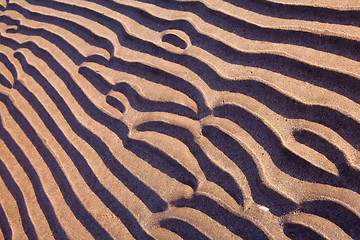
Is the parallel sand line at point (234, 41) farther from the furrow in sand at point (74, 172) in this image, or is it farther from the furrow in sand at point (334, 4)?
the furrow in sand at point (74, 172)

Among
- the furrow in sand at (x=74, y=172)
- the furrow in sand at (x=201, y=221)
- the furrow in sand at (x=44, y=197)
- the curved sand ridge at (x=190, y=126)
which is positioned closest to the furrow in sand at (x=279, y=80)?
the curved sand ridge at (x=190, y=126)

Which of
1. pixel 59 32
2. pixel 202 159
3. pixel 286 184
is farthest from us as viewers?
pixel 59 32

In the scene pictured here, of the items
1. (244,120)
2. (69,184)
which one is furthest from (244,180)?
(69,184)

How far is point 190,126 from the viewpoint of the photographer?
3.13 meters

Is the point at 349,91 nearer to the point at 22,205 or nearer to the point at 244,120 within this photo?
the point at 244,120

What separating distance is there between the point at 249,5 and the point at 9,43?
3.89 m

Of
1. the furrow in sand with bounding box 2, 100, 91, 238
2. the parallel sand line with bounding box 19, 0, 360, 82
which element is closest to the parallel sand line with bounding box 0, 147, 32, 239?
the furrow in sand with bounding box 2, 100, 91, 238

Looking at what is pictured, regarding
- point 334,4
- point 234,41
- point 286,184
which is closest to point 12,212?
point 286,184

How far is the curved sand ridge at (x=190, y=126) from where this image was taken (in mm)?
2557

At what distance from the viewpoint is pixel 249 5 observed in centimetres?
347

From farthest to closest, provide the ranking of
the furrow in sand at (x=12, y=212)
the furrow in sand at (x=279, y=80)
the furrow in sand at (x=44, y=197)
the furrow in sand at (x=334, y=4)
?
the furrow in sand at (x=12, y=212) < the furrow in sand at (x=44, y=197) < the furrow in sand at (x=334, y=4) < the furrow in sand at (x=279, y=80)

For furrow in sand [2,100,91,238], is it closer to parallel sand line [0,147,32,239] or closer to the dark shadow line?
parallel sand line [0,147,32,239]

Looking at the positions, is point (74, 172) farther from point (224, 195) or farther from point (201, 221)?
point (224, 195)

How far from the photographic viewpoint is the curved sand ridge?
101 inches
